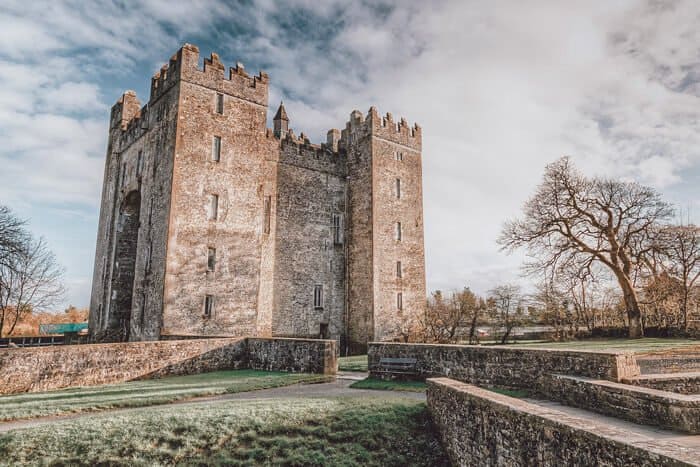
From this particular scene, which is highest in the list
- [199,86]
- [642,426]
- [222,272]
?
[199,86]

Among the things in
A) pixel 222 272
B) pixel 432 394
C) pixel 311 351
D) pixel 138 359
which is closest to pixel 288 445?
pixel 432 394

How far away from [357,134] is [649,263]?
747 inches

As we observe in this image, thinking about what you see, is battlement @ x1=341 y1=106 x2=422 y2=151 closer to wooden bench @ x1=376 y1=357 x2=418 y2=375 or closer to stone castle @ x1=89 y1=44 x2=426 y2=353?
stone castle @ x1=89 y1=44 x2=426 y2=353

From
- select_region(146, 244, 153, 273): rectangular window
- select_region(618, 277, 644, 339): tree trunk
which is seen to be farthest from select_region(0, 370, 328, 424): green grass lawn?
select_region(618, 277, 644, 339): tree trunk

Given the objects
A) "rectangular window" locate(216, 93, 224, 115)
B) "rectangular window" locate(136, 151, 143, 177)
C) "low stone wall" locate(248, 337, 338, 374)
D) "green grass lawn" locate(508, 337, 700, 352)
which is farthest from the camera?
"rectangular window" locate(136, 151, 143, 177)

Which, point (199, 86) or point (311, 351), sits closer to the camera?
point (311, 351)

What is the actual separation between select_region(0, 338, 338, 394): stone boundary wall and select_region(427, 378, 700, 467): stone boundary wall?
25.8ft

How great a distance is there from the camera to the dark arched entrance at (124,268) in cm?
2484

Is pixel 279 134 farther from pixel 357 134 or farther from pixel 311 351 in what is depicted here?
pixel 311 351

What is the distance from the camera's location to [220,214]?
22453mm

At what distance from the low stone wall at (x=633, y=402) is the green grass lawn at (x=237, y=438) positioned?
8.99 feet

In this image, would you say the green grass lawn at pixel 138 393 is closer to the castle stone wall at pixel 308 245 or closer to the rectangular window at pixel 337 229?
the castle stone wall at pixel 308 245

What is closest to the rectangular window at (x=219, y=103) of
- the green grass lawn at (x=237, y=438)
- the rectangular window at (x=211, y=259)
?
the rectangular window at (x=211, y=259)

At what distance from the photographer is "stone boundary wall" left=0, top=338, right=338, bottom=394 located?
40.1ft
